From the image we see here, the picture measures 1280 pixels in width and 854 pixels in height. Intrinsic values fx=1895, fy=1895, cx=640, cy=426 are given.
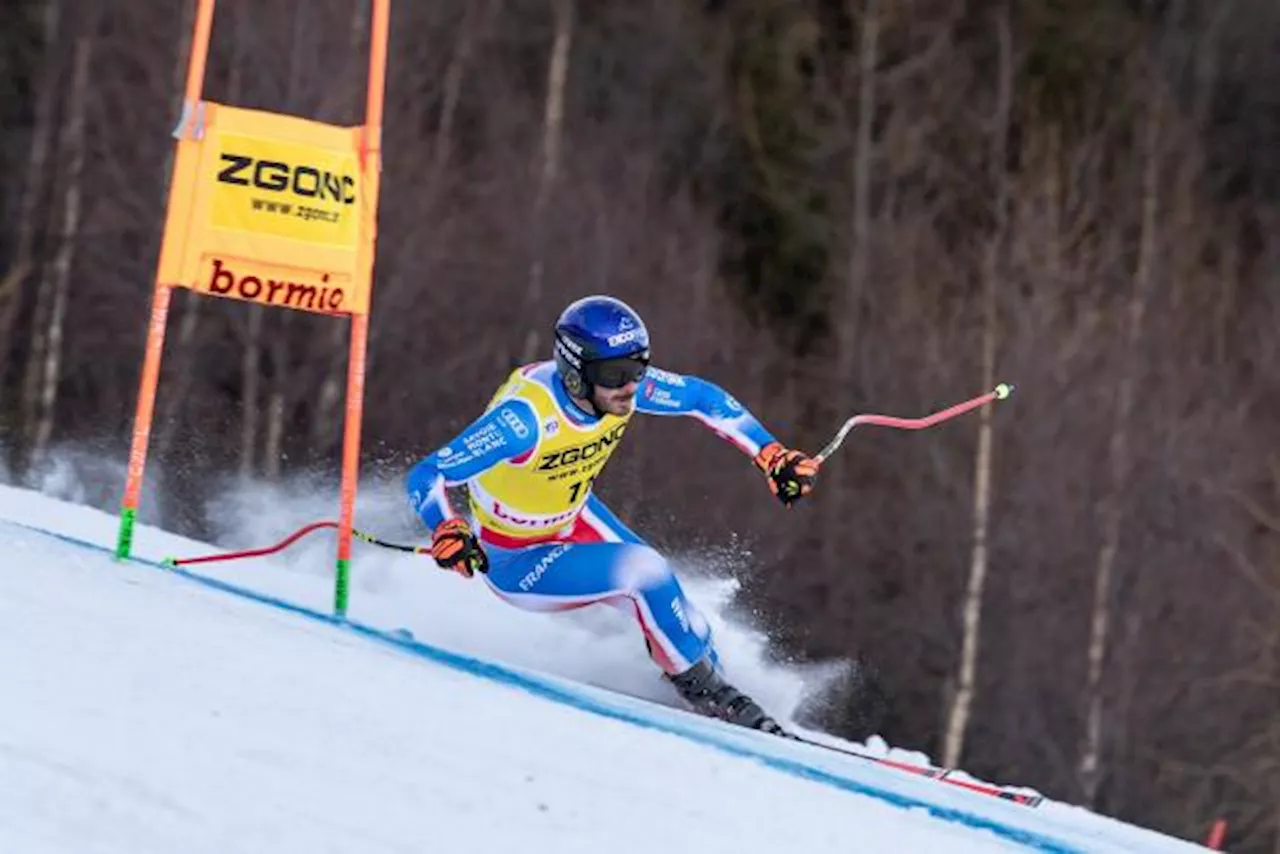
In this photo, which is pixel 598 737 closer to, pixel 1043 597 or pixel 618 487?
pixel 618 487

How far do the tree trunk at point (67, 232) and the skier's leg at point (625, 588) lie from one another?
1202cm

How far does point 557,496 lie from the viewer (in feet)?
21.8

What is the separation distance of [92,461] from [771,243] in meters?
11.1

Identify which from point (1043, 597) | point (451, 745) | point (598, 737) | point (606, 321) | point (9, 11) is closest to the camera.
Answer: point (451, 745)

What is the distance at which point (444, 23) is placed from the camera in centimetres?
2102

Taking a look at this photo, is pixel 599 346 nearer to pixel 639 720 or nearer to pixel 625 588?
pixel 625 588

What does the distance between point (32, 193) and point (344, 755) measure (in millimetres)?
15131

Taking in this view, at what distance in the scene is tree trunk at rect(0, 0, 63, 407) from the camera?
17.8 m

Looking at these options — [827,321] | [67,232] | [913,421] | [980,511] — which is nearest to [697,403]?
[913,421]

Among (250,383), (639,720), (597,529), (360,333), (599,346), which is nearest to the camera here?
(639,720)

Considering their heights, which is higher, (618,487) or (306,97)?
(306,97)

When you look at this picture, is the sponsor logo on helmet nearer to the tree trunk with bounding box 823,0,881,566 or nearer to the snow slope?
the snow slope

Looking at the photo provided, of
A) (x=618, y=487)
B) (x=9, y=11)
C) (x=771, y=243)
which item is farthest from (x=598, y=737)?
(x=771, y=243)

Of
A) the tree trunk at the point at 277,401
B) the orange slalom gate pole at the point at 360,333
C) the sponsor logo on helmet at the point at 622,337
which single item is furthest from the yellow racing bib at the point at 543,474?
the tree trunk at the point at 277,401
